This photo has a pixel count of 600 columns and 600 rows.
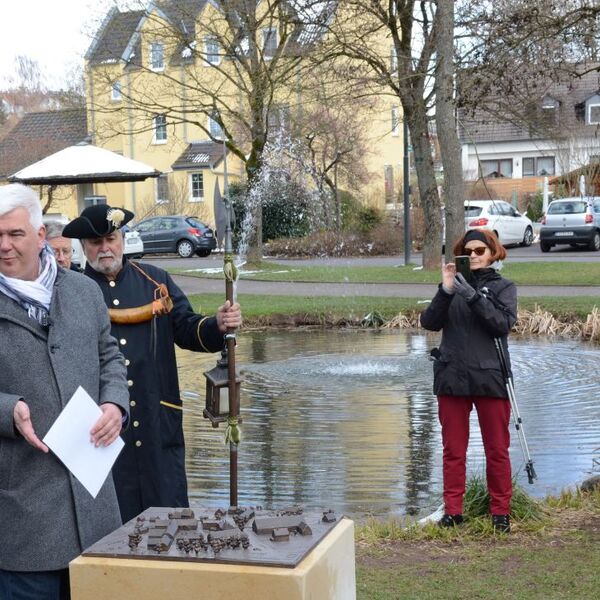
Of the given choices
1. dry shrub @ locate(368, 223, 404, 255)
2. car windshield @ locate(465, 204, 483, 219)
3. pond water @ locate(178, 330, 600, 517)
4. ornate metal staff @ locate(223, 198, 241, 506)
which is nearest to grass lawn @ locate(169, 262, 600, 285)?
dry shrub @ locate(368, 223, 404, 255)

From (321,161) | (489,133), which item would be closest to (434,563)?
(321,161)

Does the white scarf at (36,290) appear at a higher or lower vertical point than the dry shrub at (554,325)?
higher

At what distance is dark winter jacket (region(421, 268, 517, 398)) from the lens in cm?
662

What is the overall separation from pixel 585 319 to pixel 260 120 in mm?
14757

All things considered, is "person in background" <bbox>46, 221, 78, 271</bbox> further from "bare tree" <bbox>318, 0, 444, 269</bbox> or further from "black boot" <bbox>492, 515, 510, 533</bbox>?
"bare tree" <bbox>318, 0, 444, 269</bbox>

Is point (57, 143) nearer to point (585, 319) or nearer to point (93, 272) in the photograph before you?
point (585, 319)

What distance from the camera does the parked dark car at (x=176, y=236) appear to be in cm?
3972

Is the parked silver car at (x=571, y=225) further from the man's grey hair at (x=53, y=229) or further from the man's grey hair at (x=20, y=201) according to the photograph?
the man's grey hair at (x=20, y=201)

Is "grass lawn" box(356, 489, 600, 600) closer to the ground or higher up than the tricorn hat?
closer to the ground

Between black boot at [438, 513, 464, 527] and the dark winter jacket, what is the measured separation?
733 millimetres

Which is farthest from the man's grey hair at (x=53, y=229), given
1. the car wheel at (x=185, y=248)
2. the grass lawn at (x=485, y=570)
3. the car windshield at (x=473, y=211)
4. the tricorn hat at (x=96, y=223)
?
the car wheel at (x=185, y=248)

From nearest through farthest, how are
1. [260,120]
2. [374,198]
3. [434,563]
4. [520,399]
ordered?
[434,563] → [520,399] → [260,120] → [374,198]

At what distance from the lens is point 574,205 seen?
35031 mm

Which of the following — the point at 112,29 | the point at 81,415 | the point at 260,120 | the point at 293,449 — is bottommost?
the point at 293,449
